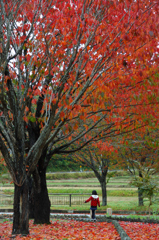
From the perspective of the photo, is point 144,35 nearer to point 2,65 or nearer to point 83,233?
point 2,65

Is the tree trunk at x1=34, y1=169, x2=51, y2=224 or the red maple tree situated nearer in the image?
the red maple tree

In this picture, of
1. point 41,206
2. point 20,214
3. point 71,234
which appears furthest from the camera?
point 41,206

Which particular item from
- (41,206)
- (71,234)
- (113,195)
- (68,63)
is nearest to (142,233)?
(71,234)

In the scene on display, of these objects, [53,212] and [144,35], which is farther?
[53,212]

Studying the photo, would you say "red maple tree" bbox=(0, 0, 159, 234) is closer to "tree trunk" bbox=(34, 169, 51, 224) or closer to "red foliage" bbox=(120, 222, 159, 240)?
"tree trunk" bbox=(34, 169, 51, 224)

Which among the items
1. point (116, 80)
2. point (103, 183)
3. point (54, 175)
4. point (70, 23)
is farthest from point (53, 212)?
point (54, 175)

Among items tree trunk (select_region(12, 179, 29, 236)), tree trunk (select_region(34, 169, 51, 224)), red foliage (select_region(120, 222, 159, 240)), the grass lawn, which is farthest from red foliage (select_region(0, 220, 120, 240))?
the grass lawn

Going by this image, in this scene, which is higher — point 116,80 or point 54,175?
point 116,80

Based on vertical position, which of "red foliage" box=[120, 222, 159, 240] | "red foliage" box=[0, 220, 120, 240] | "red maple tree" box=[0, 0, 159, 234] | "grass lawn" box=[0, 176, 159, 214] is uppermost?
"red maple tree" box=[0, 0, 159, 234]

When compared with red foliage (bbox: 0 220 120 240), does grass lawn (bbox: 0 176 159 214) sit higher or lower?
lower

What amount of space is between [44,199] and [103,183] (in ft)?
41.0

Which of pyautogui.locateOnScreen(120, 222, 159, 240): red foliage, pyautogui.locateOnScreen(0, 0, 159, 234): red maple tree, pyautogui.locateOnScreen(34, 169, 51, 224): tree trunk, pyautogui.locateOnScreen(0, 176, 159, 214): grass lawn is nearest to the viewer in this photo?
pyautogui.locateOnScreen(0, 0, 159, 234): red maple tree

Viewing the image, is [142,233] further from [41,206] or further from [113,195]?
[113,195]

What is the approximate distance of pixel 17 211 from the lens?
891 centimetres
